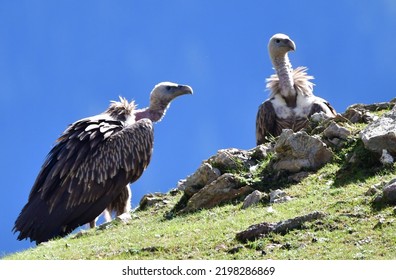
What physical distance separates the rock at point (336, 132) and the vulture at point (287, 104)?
2.80 m

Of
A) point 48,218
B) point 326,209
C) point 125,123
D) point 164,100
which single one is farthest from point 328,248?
point 164,100

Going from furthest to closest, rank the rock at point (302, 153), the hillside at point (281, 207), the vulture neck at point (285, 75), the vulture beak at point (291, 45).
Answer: the vulture beak at point (291, 45)
the vulture neck at point (285, 75)
the rock at point (302, 153)
the hillside at point (281, 207)

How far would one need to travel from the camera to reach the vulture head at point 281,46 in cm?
2184

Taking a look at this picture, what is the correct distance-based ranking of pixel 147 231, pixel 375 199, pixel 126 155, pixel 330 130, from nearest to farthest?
1. pixel 375 199
2. pixel 147 231
3. pixel 330 130
4. pixel 126 155

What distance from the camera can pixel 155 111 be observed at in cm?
2119

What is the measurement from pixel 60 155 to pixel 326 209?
7178 mm

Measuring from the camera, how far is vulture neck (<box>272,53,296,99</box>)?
68.1ft

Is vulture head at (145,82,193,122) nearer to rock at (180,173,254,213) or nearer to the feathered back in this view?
the feathered back

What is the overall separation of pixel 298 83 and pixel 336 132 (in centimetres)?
489

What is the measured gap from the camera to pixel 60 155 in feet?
60.5

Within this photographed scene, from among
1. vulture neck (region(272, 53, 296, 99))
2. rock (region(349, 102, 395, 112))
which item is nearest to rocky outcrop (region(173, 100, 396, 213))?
rock (region(349, 102, 395, 112))

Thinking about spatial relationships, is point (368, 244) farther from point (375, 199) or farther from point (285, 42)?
point (285, 42)

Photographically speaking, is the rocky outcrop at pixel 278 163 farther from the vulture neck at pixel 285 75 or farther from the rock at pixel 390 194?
the vulture neck at pixel 285 75

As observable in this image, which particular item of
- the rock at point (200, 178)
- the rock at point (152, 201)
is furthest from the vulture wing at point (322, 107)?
the rock at point (152, 201)
